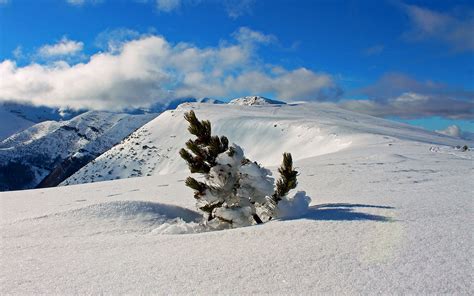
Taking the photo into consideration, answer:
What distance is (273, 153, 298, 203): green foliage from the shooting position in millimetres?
9102

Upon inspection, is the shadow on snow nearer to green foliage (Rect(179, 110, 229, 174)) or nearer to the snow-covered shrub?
the snow-covered shrub

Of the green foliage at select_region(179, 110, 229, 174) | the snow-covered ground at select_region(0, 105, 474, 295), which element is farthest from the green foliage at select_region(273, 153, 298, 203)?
the green foliage at select_region(179, 110, 229, 174)

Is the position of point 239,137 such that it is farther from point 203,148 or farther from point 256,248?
point 256,248

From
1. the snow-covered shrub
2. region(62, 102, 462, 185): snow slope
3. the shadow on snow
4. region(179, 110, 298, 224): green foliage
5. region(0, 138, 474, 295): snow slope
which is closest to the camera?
region(0, 138, 474, 295): snow slope

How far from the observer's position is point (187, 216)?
10.6m

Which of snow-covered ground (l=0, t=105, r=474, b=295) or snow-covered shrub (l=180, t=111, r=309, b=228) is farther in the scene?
snow-covered shrub (l=180, t=111, r=309, b=228)

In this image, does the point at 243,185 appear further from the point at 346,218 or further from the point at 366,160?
the point at 366,160

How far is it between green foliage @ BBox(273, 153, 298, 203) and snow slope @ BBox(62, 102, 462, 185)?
45.0m

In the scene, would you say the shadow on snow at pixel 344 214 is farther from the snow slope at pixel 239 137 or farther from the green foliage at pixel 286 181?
the snow slope at pixel 239 137

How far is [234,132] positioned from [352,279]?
78123mm

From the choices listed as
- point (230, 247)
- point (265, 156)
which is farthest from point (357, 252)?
point (265, 156)

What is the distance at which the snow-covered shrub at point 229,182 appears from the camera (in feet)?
29.0

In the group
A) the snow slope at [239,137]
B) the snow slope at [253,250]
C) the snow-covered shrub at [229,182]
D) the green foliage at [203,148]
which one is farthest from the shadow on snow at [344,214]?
the snow slope at [239,137]

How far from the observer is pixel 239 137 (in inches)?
3164
